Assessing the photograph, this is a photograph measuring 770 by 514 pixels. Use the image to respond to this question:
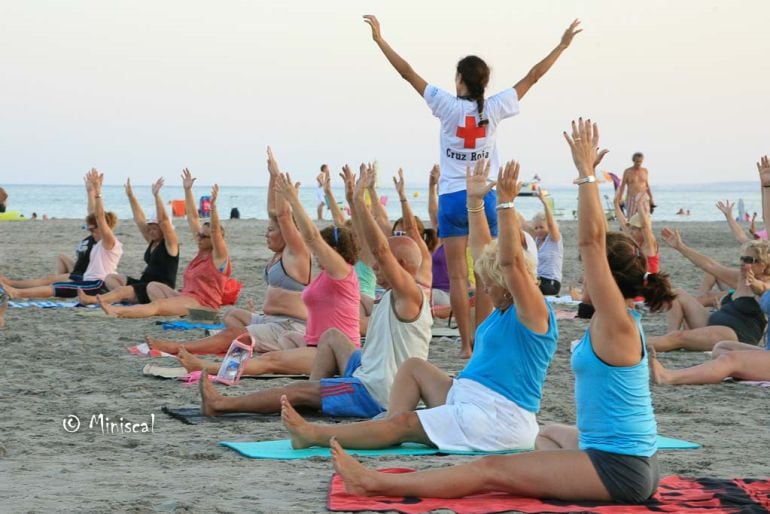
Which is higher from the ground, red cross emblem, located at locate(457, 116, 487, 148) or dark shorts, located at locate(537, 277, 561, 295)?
red cross emblem, located at locate(457, 116, 487, 148)

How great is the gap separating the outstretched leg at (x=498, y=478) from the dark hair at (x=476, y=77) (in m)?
4.53

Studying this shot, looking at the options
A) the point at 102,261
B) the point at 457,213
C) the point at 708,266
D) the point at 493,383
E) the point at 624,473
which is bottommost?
the point at 624,473

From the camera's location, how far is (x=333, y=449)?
4223 millimetres

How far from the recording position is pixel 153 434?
5.75 metres

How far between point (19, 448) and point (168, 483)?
3.96 ft

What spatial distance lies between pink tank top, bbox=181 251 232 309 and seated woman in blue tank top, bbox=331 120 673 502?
23.5ft

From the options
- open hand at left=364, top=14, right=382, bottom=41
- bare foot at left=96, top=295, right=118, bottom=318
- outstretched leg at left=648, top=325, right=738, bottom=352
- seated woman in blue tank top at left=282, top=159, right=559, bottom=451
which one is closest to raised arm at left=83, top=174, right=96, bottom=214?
bare foot at left=96, top=295, right=118, bottom=318

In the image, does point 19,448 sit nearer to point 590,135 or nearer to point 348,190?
point 348,190

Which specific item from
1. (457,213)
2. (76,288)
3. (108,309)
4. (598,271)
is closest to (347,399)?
(598,271)

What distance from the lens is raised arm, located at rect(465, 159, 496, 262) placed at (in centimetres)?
591

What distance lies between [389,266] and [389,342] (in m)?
0.47

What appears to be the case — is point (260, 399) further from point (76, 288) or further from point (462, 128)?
point (76, 288)

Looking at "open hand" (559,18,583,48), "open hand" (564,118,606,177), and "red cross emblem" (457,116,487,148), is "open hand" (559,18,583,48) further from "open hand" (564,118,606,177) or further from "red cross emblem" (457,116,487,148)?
"open hand" (564,118,606,177)

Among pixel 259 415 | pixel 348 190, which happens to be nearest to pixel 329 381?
pixel 259 415
